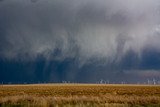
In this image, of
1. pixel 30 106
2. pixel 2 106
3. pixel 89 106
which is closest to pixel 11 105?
pixel 2 106

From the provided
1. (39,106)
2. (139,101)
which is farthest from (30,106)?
(139,101)

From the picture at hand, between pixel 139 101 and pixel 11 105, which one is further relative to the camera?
pixel 139 101

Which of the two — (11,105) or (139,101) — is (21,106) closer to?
(11,105)

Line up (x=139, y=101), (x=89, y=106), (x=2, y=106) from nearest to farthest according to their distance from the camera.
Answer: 1. (x=89, y=106)
2. (x=2, y=106)
3. (x=139, y=101)

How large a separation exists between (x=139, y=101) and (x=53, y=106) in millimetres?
10973

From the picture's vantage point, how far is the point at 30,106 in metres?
27.8

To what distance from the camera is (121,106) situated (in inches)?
1105

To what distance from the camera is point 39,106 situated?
28.0 metres

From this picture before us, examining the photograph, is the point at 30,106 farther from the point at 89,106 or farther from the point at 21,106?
the point at 89,106

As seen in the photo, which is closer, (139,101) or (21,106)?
(21,106)

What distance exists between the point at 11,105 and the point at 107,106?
29.2ft

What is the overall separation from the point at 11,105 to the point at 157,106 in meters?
13.1

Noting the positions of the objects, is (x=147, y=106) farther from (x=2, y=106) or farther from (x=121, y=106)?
(x=2, y=106)

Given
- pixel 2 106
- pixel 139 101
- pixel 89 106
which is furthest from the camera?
pixel 139 101
